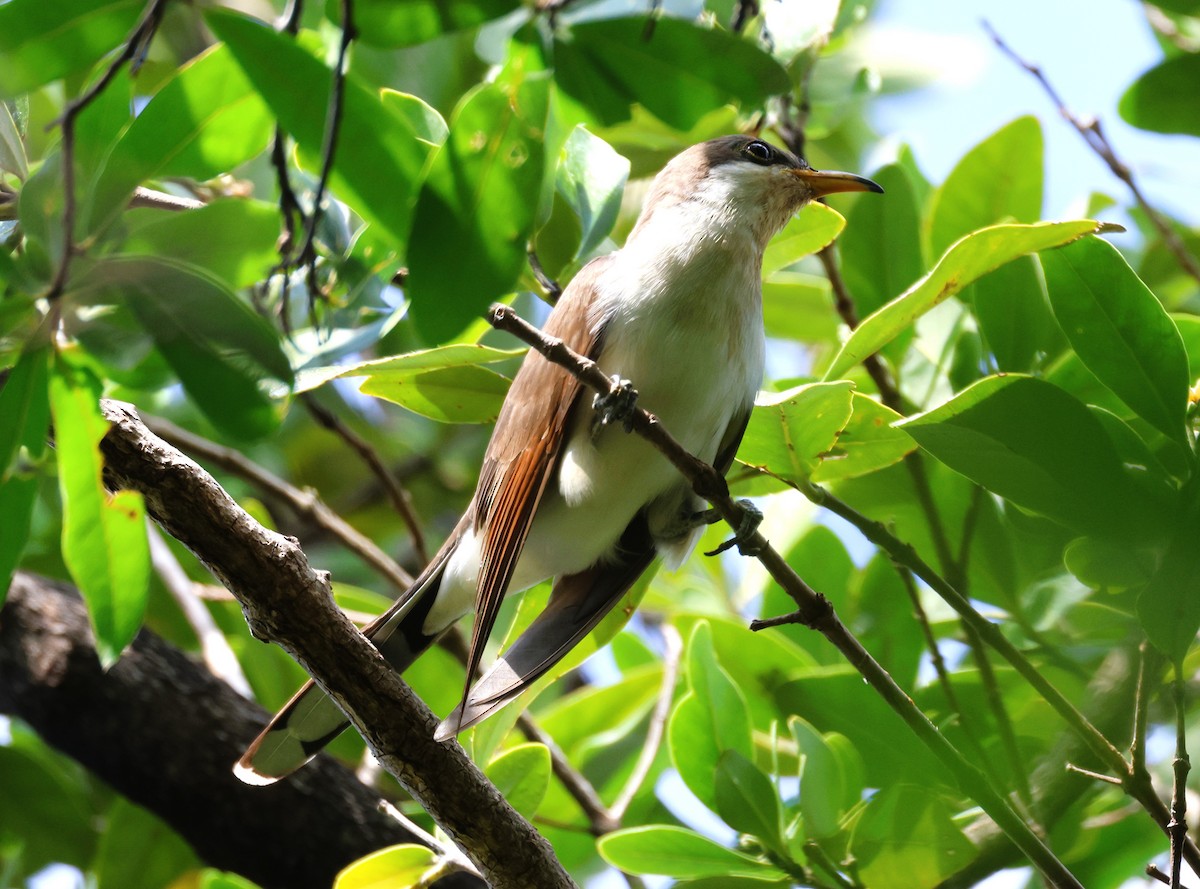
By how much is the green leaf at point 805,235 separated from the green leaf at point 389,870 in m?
1.66

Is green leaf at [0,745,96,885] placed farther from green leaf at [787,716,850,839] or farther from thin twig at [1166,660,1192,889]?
thin twig at [1166,660,1192,889]

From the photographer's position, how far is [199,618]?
4102 mm

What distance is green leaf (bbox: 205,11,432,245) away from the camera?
1.39 meters

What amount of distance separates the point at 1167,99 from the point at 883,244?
0.78 m

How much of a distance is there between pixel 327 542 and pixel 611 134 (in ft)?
9.60

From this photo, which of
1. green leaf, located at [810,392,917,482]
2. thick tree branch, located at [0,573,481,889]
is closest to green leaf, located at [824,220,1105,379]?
green leaf, located at [810,392,917,482]

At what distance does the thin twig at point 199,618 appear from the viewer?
3.99 m

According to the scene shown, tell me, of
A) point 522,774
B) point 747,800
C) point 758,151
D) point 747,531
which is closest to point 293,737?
point 522,774

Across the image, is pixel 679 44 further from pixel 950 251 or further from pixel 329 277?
pixel 329 277

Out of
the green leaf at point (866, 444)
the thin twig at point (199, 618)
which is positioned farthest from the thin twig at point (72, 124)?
the thin twig at point (199, 618)

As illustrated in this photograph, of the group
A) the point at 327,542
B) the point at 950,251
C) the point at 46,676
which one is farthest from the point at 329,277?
the point at 327,542

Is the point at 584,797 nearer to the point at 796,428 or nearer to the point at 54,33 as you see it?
the point at 796,428

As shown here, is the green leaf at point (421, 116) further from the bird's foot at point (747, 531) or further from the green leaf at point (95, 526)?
the green leaf at point (95, 526)

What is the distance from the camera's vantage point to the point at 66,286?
4.15 feet
